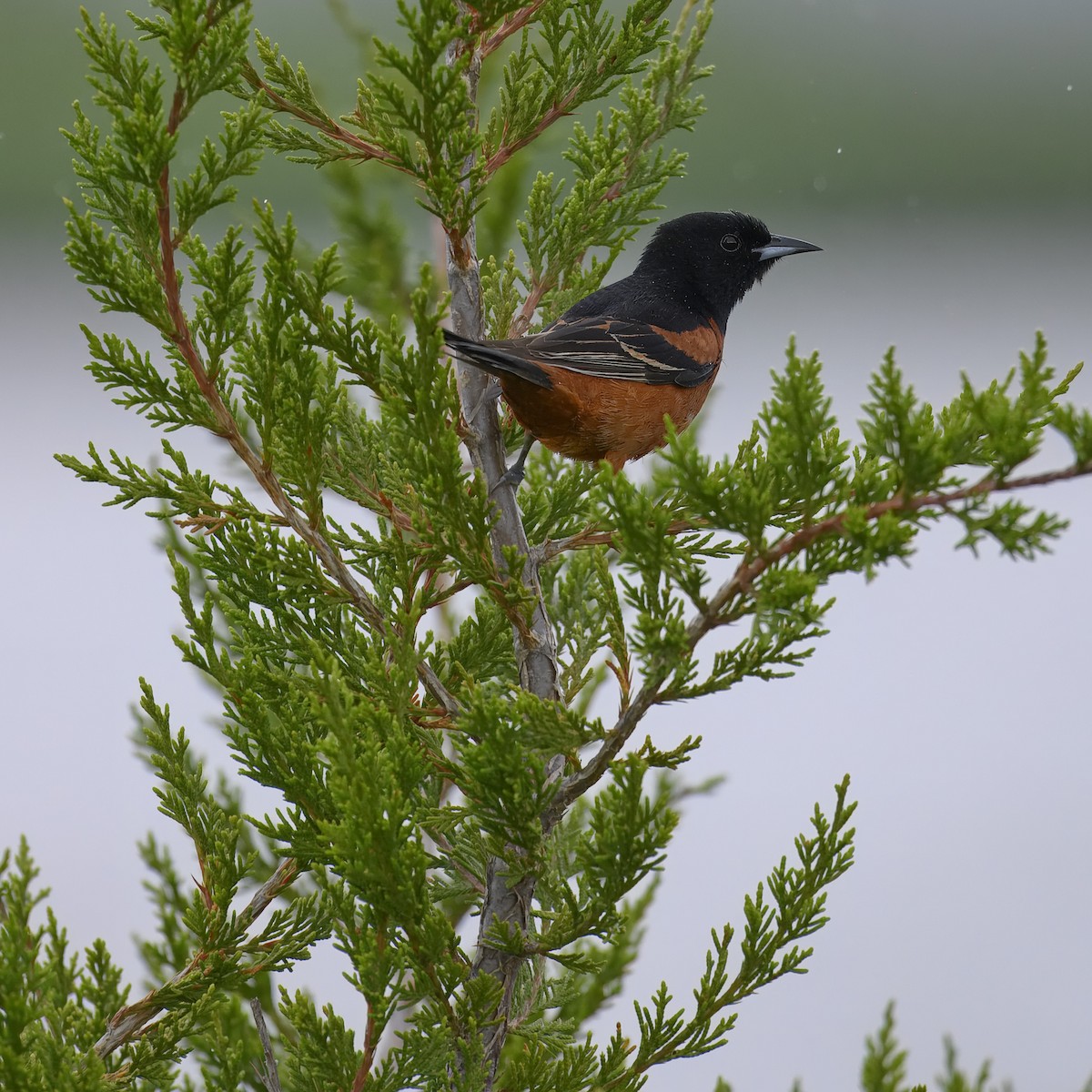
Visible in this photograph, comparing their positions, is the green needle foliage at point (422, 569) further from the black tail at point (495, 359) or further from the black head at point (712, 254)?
the black head at point (712, 254)

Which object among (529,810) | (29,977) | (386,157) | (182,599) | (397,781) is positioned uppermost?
(386,157)

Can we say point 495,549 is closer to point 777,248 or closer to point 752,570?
point 752,570

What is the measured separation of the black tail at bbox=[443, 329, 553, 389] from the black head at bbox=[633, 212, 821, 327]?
137 cm

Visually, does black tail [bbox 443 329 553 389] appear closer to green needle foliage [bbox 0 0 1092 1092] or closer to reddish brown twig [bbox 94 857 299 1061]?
green needle foliage [bbox 0 0 1092 1092]

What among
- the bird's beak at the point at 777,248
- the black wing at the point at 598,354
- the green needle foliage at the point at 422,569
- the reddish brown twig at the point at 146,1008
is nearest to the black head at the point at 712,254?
the bird's beak at the point at 777,248

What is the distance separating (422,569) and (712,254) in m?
1.85

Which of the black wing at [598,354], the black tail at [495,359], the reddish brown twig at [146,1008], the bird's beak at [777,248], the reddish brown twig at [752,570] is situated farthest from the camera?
the bird's beak at [777,248]

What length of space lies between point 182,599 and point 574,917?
939mm

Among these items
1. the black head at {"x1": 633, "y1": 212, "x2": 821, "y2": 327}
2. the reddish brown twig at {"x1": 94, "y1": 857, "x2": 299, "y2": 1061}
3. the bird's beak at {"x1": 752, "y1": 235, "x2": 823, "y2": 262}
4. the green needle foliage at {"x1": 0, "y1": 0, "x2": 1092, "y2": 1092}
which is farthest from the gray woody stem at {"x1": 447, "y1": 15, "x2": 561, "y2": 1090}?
the bird's beak at {"x1": 752, "y1": 235, "x2": 823, "y2": 262}

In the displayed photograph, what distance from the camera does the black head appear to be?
145 inches

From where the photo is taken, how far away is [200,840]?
7.47 feet

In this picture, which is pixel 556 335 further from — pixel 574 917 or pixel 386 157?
pixel 574 917

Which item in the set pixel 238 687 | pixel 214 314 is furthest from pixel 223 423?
pixel 238 687

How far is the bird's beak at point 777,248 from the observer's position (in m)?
3.65
